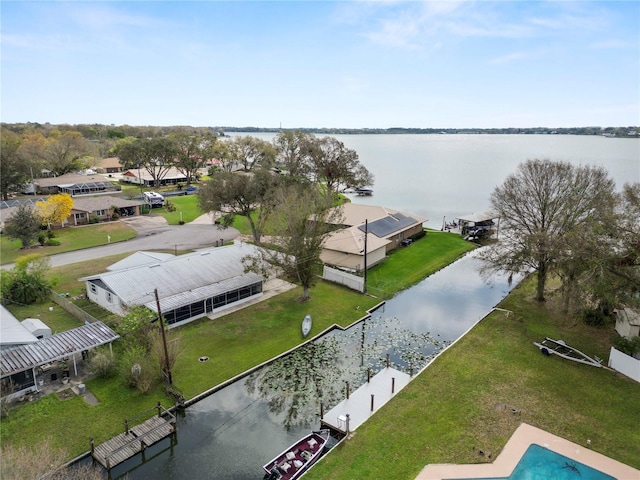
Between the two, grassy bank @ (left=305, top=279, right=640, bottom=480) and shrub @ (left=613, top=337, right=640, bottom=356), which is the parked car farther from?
shrub @ (left=613, top=337, right=640, bottom=356)

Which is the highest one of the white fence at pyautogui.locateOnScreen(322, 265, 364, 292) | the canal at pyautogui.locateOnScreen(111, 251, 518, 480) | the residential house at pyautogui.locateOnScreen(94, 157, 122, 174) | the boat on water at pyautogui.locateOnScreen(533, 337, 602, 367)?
the residential house at pyautogui.locateOnScreen(94, 157, 122, 174)

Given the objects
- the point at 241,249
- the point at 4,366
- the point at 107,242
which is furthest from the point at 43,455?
the point at 107,242

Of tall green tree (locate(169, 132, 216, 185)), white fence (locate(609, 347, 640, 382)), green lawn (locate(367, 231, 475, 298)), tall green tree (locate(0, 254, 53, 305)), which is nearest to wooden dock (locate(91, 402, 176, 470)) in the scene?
tall green tree (locate(0, 254, 53, 305))

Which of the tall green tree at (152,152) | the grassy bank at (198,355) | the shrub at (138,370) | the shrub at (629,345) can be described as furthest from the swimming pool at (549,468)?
the tall green tree at (152,152)

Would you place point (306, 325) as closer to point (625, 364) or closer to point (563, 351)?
point (563, 351)

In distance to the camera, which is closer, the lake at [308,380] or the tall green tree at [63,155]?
the lake at [308,380]

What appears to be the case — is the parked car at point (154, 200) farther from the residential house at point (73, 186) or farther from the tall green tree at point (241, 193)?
the tall green tree at point (241, 193)
